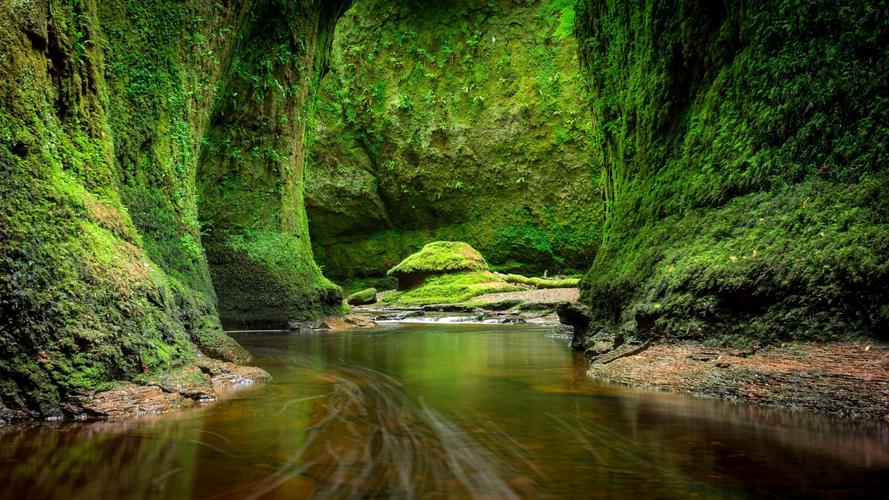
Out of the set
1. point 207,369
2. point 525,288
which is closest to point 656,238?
point 207,369

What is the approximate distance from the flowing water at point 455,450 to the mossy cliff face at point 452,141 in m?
21.4

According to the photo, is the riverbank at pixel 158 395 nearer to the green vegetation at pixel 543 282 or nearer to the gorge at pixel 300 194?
the gorge at pixel 300 194

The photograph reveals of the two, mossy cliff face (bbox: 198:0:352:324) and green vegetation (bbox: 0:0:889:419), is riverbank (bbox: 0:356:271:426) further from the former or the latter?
mossy cliff face (bbox: 198:0:352:324)

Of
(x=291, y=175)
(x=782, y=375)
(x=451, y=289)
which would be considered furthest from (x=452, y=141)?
(x=782, y=375)

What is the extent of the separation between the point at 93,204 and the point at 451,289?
46.1 ft

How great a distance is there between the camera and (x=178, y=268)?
247 inches

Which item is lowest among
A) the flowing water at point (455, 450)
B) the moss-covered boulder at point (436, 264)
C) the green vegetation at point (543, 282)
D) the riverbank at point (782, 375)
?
the flowing water at point (455, 450)

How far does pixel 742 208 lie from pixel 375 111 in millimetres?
23276

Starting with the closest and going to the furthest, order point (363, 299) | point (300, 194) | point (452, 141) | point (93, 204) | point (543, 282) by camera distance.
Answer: point (93, 204) → point (300, 194) → point (543, 282) → point (363, 299) → point (452, 141)

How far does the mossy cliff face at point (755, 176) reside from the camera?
381 centimetres

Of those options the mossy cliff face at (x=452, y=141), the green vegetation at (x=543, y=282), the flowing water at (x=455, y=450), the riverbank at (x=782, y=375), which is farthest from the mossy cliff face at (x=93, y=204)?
the mossy cliff face at (x=452, y=141)

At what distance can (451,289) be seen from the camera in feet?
58.3

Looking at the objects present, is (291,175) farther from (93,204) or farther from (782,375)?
(782,375)

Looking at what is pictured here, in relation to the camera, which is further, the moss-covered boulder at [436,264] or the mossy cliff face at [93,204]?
the moss-covered boulder at [436,264]
